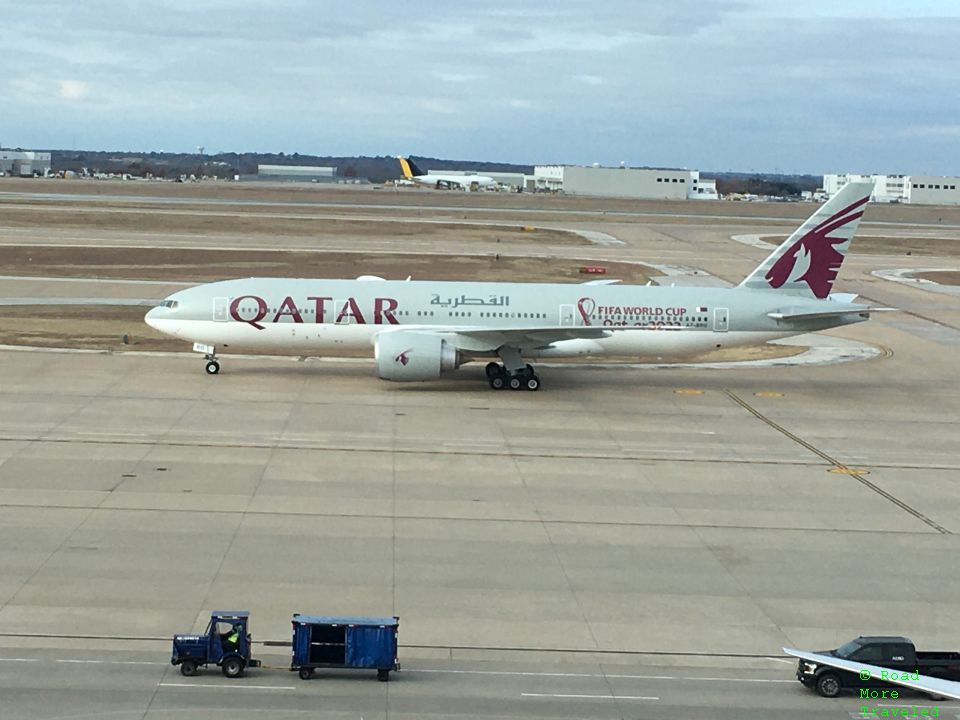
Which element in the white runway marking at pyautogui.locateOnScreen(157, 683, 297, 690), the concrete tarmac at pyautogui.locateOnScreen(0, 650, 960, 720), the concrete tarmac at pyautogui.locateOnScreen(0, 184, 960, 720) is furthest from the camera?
the concrete tarmac at pyautogui.locateOnScreen(0, 184, 960, 720)

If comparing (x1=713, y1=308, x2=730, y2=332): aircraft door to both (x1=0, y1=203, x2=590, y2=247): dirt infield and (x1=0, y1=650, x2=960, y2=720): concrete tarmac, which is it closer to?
(x1=0, y1=650, x2=960, y2=720): concrete tarmac

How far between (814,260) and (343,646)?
34.0m

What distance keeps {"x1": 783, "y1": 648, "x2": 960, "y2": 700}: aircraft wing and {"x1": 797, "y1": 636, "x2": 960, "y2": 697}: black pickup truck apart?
0.10 m

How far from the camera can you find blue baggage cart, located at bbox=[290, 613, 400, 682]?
20188mm

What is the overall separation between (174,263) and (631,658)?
70817 mm

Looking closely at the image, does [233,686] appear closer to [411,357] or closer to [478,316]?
[411,357]

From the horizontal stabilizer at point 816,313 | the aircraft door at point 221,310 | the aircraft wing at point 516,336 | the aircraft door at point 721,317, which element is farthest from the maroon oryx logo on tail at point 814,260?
the aircraft door at point 221,310

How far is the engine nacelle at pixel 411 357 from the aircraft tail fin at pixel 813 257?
1356cm

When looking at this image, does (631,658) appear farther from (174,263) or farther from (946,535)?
(174,263)

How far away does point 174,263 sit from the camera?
285ft

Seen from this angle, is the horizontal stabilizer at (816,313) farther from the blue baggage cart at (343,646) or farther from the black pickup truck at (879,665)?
the blue baggage cart at (343,646)

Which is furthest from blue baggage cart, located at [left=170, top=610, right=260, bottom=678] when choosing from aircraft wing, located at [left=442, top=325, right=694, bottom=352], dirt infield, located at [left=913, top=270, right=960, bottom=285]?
dirt infield, located at [left=913, top=270, right=960, bottom=285]

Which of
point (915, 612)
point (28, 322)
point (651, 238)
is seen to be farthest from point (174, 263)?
point (915, 612)

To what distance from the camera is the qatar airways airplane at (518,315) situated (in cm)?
4650
